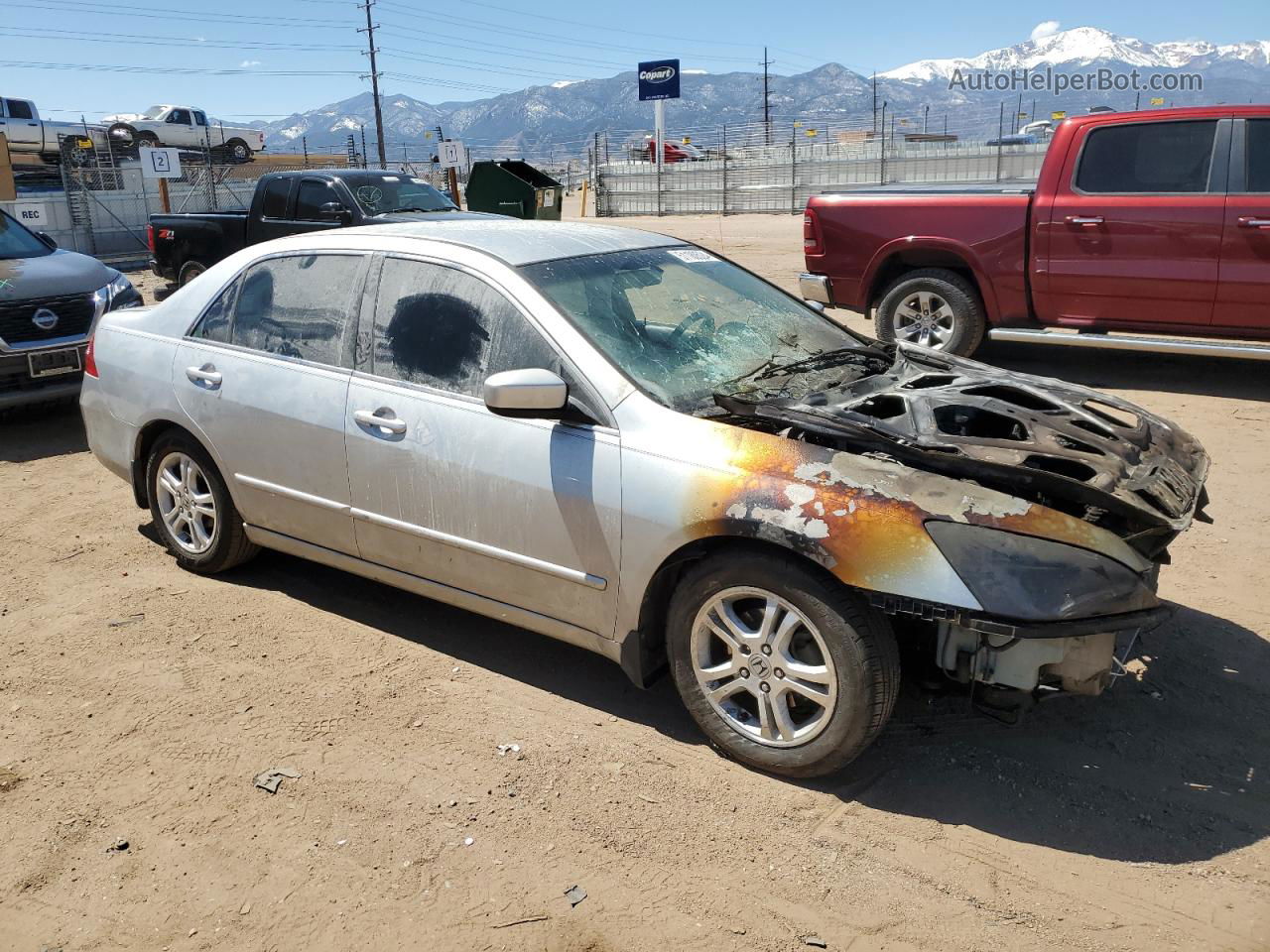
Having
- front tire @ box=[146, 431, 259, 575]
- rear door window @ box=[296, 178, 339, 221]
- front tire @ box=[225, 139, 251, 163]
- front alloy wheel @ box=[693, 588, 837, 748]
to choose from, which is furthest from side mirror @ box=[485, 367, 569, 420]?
front tire @ box=[225, 139, 251, 163]

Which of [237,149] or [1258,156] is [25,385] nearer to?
[1258,156]

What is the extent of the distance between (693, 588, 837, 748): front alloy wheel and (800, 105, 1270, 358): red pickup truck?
229 inches

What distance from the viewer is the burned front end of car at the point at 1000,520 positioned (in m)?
2.80

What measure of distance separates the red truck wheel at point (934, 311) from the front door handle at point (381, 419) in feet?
18.7

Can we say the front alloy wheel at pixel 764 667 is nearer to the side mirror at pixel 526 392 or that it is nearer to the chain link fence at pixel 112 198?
the side mirror at pixel 526 392

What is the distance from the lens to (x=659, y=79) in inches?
1318

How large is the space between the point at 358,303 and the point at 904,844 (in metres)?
2.81

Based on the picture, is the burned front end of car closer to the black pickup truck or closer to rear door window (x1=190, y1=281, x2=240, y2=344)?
rear door window (x1=190, y1=281, x2=240, y2=344)

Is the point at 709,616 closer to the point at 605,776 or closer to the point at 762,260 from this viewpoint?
the point at 605,776

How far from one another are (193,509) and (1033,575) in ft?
12.3

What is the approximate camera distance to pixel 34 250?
8.73 metres

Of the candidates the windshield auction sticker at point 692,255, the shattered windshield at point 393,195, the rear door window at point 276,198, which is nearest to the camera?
the windshield auction sticker at point 692,255

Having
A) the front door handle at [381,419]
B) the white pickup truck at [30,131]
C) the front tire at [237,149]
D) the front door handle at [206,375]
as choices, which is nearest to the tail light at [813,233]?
the front door handle at [206,375]

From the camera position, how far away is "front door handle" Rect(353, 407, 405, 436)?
3.80m
